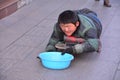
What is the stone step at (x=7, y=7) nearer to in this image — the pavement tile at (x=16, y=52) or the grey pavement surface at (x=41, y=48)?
the grey pavement surface at (x=41, y=48)

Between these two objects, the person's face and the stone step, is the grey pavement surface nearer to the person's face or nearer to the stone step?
the stone step

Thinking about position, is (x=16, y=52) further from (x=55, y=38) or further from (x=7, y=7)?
(x=7, y=7)

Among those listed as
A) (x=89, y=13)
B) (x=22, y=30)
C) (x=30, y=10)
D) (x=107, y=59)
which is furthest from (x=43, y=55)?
(x=30, y=10)

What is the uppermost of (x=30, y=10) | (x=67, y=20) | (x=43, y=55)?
(x=67, y=20)

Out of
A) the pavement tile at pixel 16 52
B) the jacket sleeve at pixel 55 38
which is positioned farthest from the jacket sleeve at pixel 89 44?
the pavement tile at pixel 16 52

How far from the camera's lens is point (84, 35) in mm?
4180

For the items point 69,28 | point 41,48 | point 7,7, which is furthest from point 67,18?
point 7,7

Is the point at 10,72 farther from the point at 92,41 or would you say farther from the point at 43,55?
the point at 92,41

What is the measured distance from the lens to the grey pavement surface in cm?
382

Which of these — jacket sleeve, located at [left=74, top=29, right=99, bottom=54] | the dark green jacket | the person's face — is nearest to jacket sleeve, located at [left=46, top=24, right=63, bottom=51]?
Result: the dark green jacket

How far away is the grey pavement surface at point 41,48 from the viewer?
12.5ft

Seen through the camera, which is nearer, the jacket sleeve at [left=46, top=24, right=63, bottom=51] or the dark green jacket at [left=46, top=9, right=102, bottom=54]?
the dark green jacket at [left=46, top=9, right=102, bottom=54]

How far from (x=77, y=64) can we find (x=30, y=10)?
9.68ft

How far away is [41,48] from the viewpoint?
465 centimetres
